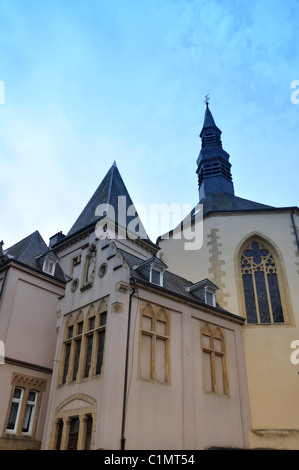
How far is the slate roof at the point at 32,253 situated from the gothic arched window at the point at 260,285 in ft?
36.8

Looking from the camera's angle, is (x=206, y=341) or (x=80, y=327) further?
(x=206, y=341)

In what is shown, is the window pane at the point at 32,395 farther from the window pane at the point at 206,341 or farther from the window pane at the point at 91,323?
the window pane at the point at 206,341

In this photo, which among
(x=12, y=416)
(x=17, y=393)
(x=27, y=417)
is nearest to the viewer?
(x=12, y=416)

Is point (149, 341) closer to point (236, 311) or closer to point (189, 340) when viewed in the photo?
point (189, 340)

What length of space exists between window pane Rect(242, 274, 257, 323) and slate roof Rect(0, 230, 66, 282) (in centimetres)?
1099

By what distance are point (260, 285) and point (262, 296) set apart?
0.74 metres

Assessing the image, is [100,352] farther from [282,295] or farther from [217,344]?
[282,295]

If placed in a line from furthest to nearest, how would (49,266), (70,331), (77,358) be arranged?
(49,266) → (70,331) → (77,358)

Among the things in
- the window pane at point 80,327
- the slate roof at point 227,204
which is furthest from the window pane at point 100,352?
the slate roof at point 227,204

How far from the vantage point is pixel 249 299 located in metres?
23.5

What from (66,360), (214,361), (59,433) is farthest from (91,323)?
(214,361)

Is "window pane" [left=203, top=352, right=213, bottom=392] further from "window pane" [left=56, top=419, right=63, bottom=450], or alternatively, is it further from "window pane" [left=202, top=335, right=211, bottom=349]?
"window pane" [left=56, top=419, right=63, bottom=450]

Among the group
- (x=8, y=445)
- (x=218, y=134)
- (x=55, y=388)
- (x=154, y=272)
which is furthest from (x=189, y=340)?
(x=218, y=134)

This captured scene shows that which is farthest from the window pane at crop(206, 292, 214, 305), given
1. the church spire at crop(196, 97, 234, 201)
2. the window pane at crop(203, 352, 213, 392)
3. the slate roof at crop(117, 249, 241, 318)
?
the church spire at crop(196, 97, 234, 201)
